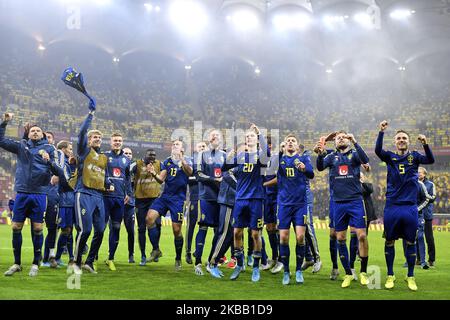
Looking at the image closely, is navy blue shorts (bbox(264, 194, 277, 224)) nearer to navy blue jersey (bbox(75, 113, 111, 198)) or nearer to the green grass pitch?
the green grass pitch

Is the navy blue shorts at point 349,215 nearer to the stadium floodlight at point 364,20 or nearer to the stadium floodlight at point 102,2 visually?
the stadium floodlight at point 102,2

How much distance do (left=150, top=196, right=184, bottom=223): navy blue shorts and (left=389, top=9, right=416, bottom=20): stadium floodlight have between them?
140 feet

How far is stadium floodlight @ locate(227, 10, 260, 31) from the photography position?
160ft

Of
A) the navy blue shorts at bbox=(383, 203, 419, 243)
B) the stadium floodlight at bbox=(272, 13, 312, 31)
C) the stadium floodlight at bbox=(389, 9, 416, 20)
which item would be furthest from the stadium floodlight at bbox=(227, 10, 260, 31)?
the navy blue shorts at bbox=(383, 203, 419, 243)

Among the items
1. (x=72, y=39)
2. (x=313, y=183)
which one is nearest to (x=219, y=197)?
(x=313, y=183)

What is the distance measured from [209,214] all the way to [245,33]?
42838mm

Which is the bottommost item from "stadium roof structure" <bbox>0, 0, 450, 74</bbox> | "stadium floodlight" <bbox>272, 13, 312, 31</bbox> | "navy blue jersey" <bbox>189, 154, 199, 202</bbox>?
"navy blue jersey" <bbox>189, 154, 199, 202</bbox>

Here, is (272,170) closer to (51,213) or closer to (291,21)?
(51,213)

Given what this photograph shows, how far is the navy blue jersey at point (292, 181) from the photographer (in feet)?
29.2

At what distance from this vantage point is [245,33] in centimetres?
5097

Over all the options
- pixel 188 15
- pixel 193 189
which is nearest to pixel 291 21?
pixel 188 15

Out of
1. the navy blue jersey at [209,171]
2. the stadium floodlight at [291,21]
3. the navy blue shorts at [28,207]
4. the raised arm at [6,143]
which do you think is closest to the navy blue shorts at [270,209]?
the navy blue jersey at [209,171]
